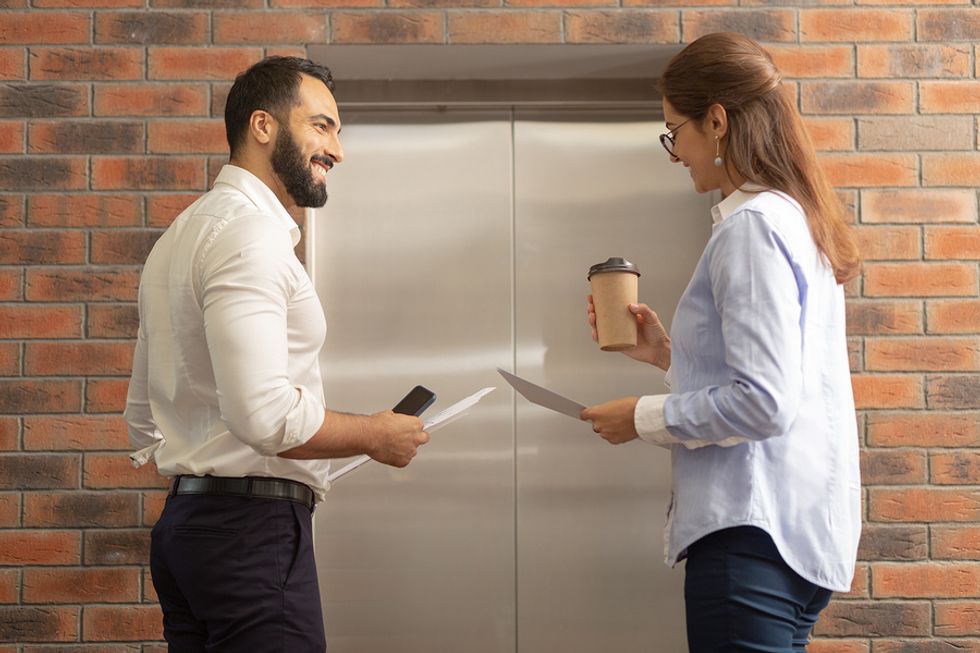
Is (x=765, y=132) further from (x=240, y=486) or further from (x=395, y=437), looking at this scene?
(x=240, y=486)

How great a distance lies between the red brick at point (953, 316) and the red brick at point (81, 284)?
2.30m

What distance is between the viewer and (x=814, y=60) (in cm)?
300

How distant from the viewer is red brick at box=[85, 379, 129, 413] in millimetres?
2902

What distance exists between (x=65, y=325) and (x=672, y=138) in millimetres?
1904

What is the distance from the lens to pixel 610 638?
312cm

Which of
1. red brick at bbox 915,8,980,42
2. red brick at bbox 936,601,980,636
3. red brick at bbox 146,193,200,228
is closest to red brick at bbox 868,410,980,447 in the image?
red brick at bbox 936,601,980,636

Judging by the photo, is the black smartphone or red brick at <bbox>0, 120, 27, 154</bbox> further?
Answer: red brick at <bbox>0, 120, 27, 154</bbox>

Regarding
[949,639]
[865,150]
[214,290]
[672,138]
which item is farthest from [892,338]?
[214,290]

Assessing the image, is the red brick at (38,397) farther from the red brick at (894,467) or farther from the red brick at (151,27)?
the red brick at (894,467)

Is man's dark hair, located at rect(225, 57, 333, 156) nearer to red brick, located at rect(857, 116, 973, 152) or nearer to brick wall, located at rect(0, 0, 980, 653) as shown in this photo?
brick wall, located at rect(0, 0, 980, 653)

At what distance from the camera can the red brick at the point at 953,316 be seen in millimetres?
2949

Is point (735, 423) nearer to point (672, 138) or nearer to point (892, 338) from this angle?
point (672, 138)

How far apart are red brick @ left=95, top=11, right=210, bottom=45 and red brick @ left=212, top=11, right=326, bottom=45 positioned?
0.17ft

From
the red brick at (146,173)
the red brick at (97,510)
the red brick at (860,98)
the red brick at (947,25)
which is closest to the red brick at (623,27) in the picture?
the red brick at (860,98)
